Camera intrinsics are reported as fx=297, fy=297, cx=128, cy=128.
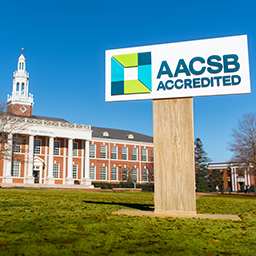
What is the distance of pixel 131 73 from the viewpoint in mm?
10398

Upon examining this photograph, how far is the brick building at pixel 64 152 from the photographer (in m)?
48.2

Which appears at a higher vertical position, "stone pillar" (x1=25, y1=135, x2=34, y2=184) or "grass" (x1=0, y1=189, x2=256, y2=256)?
"stone pillar" (x1=25, y1=135, x2=34, y2=184)

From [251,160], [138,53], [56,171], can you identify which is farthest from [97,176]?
[138,53]

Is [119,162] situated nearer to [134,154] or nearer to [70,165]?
[134,154]

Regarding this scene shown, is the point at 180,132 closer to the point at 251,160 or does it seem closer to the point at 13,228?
the point at 13,228

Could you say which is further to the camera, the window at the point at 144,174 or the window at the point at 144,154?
the window at the point at 144,154

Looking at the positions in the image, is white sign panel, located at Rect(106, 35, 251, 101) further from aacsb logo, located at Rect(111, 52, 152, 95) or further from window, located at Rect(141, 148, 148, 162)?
window, located at Rect(141, 148, 148, 162)

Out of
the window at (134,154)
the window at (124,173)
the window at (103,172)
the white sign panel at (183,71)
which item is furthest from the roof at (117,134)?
the white sign panel at (183,71)

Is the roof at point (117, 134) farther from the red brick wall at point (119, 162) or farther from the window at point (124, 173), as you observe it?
the window at point (124, 173)

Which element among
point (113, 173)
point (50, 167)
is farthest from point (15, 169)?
point (113, 173)

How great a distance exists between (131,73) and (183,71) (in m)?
1.81

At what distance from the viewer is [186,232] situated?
6.16 metres

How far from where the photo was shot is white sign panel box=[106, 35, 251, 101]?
31.3 ft

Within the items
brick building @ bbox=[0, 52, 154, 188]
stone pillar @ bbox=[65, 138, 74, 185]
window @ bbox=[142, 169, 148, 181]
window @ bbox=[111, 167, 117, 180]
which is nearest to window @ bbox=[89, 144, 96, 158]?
brick building @ bbox=[0, 52, 154, 188]
